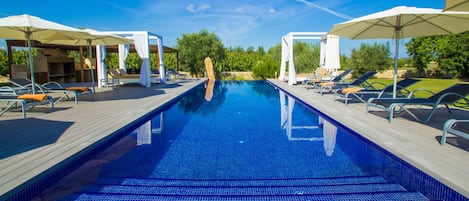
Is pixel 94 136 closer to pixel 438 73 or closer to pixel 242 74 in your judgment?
pixel 242 74

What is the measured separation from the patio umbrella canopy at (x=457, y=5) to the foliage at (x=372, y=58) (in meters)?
21.8

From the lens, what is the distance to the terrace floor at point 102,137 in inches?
111

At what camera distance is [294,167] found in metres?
3.68

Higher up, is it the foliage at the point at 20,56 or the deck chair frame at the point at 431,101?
the foliage at the point at 20,56

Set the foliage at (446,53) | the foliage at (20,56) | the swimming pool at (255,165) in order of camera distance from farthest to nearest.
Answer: the foliage at (446,53) < the foliage at (20,56) < the swimming pool at (255,165)

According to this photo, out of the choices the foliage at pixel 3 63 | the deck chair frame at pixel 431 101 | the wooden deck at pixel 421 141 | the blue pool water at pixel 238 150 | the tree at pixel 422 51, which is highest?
the tree at pixel 422 51

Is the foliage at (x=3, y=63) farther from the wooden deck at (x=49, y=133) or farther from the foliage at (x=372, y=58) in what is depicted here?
the foliage at (x=372, y=58)

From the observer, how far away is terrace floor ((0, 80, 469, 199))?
283 centimetres

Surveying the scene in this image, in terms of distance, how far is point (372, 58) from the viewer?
23797 millimetres

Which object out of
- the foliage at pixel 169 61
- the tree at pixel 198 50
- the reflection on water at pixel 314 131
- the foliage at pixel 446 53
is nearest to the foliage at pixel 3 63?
the foliage at pixel 169 61

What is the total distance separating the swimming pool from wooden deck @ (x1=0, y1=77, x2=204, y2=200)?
0.41m

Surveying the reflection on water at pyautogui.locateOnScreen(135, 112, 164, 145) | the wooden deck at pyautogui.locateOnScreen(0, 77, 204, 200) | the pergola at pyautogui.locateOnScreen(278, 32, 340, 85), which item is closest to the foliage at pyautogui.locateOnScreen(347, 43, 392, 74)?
the pergola at pyautogui.locateOnScreen(278, 32, 340, 85)

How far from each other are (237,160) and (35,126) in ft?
11.3

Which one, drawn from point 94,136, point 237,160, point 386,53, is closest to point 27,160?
point 94,136
